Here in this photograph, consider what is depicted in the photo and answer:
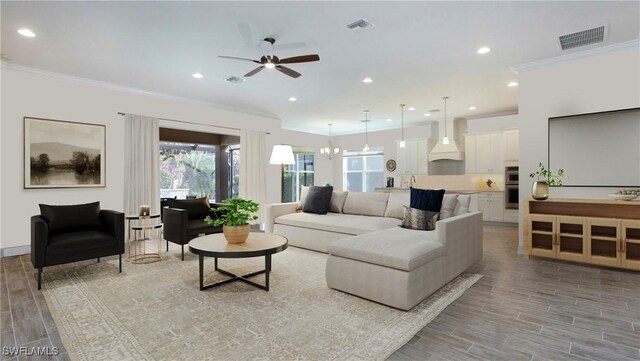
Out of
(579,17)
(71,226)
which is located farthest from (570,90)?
(71,226)

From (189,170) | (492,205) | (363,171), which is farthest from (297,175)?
(492,205)

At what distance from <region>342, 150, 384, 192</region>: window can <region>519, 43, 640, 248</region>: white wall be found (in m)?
5.56

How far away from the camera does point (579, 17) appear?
3123mm

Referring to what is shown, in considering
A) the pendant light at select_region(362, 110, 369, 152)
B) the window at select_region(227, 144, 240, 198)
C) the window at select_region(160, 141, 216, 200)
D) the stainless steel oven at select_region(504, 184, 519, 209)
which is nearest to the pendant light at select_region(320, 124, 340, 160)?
→ the pendant light at select_region(362, 110, 369, 152)

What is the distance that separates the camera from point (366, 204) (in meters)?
4.93

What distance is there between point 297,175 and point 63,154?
20.6 feet

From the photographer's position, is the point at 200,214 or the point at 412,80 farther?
the point at 412,80

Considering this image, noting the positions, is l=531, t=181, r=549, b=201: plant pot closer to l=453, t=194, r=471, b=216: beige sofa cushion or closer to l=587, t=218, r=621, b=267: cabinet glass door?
l=587, t=218, r=621, b=267: cabinet glass door

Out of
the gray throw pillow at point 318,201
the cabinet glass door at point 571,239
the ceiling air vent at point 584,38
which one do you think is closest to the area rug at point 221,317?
the cabinet glass door at point 571,239

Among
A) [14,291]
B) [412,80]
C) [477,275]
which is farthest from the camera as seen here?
[412,80]

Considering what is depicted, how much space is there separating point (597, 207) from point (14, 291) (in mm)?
6438

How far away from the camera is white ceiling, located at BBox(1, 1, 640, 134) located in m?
2.97

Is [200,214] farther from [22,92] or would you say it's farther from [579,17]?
[579,17]

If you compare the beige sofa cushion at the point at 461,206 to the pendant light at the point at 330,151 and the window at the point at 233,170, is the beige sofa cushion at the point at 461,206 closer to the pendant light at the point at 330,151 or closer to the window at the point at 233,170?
the pendant light at the point at 330,151
